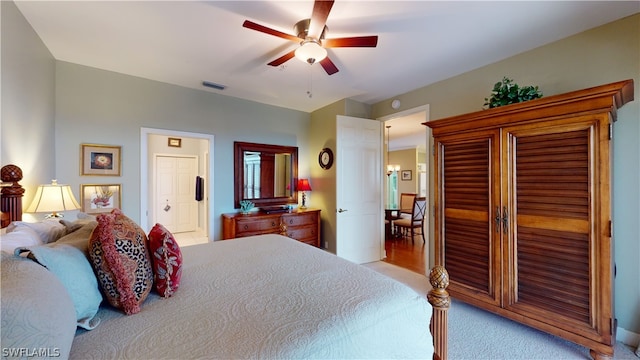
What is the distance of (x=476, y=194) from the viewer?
2.33 m

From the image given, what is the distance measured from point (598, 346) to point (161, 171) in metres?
6.88

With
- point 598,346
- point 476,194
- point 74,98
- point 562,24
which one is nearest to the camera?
point 598,346

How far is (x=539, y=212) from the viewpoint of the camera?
1968 millimetres

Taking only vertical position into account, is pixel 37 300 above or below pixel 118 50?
below

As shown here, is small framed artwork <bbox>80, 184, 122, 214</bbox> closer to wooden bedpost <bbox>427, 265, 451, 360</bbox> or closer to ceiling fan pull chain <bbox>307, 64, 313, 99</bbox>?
ceiling fan pull chain <bbox>307, 64, 313, 99</bbox>

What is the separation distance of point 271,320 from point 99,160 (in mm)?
3259

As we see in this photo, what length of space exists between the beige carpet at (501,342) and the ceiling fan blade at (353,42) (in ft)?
7.92

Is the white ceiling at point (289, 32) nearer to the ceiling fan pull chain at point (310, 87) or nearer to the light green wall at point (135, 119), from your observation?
the ceiling fan pull chain at point (310, 87)

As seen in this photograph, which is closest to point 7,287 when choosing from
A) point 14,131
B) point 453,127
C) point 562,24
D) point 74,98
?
point 14,131

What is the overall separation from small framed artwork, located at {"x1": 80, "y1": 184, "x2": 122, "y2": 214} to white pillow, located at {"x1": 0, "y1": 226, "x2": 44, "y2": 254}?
208 cm

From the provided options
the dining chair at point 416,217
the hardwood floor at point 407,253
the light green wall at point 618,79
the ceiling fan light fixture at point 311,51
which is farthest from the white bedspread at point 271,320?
Answer: the dining chair at point 416,217

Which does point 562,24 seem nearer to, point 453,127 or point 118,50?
point 453,127

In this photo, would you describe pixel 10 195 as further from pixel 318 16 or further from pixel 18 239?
pixel 318 16

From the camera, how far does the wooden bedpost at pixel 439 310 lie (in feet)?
4.28
